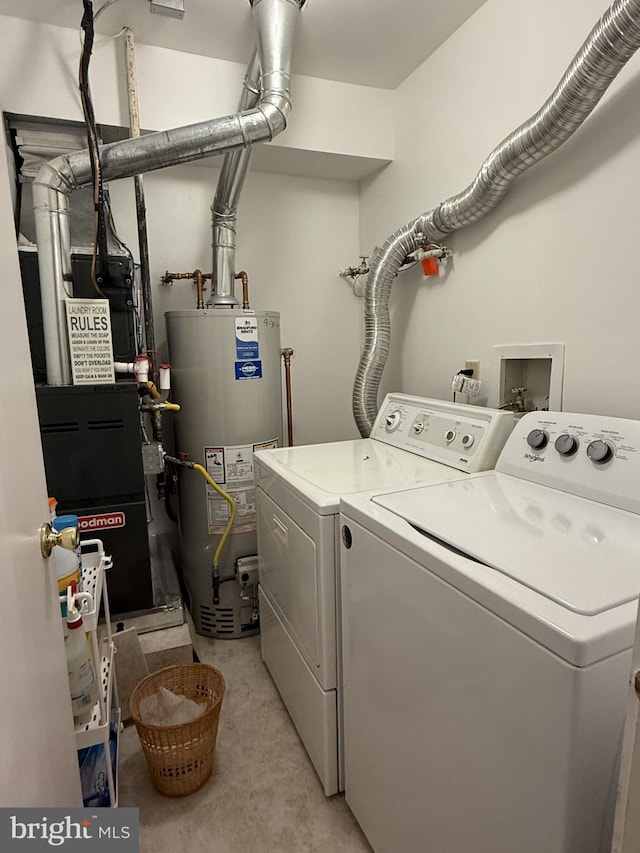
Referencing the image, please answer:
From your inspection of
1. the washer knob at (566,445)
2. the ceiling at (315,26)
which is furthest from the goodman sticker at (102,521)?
the ceiling at (315,26)

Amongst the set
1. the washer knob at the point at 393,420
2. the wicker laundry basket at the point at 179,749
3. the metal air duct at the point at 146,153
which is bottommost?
the wicker laundry basket at the point at 179,749

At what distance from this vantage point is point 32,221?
1.77 meters

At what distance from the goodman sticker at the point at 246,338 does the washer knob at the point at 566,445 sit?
1.25 meters

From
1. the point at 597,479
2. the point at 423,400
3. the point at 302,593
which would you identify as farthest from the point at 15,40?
the point at 597,479

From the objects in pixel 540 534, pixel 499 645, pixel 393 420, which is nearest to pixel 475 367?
pixel 393 420

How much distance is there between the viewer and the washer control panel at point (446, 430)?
55.6 inches

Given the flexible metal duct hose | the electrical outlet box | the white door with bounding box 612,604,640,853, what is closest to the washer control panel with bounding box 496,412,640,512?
the electrical outlet box

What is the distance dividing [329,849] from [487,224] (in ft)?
6.72

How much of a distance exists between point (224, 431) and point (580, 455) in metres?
1.36

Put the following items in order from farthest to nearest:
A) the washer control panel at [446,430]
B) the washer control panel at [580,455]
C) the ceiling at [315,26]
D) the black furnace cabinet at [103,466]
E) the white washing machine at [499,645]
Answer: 1. the ceiling at [315,26]
2. the black furnace cabinet at [103,466]
3. the washer control panel at [446,430]
4. the washer control panel at [580,455]
5. the white washing machine at [499,645]

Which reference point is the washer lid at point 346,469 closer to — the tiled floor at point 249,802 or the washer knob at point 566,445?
the washer knob at point 566,445

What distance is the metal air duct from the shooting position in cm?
154

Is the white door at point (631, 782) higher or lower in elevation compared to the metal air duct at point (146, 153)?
lower

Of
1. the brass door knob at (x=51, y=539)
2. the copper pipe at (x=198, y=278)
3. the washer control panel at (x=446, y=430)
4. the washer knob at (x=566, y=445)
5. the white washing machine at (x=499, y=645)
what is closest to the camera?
the white washing machine at (x=499, y=645)
